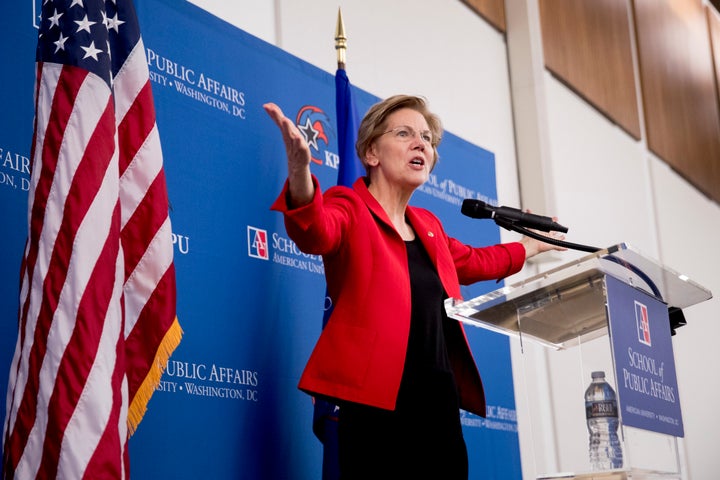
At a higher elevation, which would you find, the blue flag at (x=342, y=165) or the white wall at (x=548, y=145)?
the white wall at (x=548, y=145)

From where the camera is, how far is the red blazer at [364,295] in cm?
265

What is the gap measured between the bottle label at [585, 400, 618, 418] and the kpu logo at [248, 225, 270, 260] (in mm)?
1521

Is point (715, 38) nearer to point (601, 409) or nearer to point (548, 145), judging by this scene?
point (548, 145)

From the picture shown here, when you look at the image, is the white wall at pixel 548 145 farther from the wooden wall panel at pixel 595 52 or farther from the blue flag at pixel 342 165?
the blue flag at pixel 342 165

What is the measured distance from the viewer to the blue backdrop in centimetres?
291

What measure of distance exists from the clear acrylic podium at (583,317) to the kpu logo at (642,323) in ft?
0.20

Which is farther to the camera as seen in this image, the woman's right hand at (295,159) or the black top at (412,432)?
the black top at (412,432)

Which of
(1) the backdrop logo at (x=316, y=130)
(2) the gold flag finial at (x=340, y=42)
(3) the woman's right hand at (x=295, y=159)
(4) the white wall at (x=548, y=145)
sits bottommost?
(3) the woman's right hand at (x=295, y=159)

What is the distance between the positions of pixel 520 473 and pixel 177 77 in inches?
103

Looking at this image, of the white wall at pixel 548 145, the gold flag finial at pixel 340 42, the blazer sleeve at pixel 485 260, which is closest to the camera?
the blazer sleeve at pixel 485 260

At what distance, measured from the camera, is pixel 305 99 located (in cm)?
402

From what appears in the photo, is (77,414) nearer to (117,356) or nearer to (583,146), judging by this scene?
(117,356)

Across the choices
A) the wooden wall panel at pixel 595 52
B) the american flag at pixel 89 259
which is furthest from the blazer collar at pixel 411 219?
the wooden wall panel at pixel 595 52

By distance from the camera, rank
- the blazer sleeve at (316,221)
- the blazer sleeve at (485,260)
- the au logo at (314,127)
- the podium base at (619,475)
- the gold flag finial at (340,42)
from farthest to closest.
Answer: the au logo at (314,127)
the gold flag finial at (340,42)
the blazer sleeve at (485,260)
the blazer sleeve at (316,221)
the podium base at (619,475)
